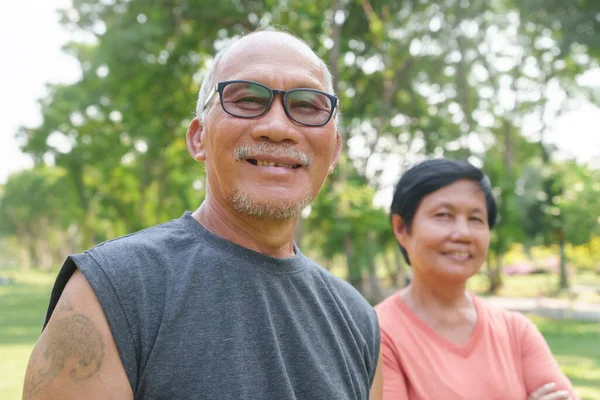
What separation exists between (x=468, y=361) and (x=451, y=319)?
25cm

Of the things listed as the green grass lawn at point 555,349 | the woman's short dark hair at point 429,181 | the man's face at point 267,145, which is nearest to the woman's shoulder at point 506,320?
the woman's short dark hair at point 429,181

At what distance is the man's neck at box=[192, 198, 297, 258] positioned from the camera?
6.00ft

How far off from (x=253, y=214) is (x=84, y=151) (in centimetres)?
2222

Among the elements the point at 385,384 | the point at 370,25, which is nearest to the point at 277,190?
the point at 385,384

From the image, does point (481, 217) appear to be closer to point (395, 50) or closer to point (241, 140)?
point (241, 140)

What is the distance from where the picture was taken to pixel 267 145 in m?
1.77

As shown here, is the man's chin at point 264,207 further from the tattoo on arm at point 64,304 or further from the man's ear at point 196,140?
the tattoo on arm at point 64,304

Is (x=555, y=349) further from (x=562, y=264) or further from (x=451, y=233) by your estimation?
(x=562, y=264)

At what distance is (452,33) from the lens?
18.8 m

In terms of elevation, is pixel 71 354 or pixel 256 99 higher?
pixel 256 99

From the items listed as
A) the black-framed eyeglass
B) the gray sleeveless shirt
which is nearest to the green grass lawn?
the gray sleeveless shirt

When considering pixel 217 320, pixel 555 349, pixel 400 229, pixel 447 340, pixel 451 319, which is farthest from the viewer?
pixel 555 349

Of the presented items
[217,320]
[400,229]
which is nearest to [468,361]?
[400,229]

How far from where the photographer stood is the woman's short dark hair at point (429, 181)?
2.87m
